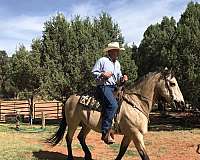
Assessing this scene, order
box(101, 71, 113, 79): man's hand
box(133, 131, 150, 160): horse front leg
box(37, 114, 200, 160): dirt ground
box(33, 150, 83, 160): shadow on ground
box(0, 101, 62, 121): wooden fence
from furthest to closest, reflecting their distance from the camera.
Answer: box(0, 101, 62, 121): wooden fence
box(37, 114, 200, 160): dirt ground
box(33, 150, 83, 160): shadow on ground
box(101, 71, 113, 79): man's hand
box(133, 131, 150, 160): horse front leg

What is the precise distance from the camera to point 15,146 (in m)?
11.1

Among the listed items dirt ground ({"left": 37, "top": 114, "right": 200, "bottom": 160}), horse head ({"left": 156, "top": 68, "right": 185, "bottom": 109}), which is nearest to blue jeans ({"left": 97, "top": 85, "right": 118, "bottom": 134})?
horse head ({"left": 156, "top": 68, "right": 185, "bottom": 109})

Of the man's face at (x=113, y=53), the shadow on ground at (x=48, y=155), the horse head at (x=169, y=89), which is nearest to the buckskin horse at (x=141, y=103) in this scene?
the horse head at (x=169, y=89)

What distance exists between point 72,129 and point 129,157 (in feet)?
6.09

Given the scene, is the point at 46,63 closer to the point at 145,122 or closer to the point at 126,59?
A: the point at 126,59

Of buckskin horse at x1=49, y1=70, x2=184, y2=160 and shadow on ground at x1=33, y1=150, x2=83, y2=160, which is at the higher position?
buckskin horse at x1=49, y1=70, x2=184, y2=160

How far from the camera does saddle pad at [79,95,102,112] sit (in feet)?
28.5

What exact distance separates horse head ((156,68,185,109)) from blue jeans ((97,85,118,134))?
3.42 ft

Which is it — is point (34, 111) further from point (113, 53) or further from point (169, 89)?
point (169, 89)

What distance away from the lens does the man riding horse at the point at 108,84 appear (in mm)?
8164

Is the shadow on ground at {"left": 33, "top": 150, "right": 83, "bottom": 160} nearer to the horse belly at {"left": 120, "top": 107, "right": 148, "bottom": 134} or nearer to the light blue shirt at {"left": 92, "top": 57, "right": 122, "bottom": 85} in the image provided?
the horse belly at {"left": 120, "top": 107, "right": 148, "bottom": 134}

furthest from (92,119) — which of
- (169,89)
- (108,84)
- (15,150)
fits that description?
(15,150)

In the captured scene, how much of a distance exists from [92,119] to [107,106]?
0.71m

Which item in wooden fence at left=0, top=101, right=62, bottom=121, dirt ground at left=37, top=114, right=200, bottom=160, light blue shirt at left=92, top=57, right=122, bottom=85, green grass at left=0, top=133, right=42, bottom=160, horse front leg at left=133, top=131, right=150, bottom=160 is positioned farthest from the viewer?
wooden fence at left=0, top=101, right=62, bottom=121
